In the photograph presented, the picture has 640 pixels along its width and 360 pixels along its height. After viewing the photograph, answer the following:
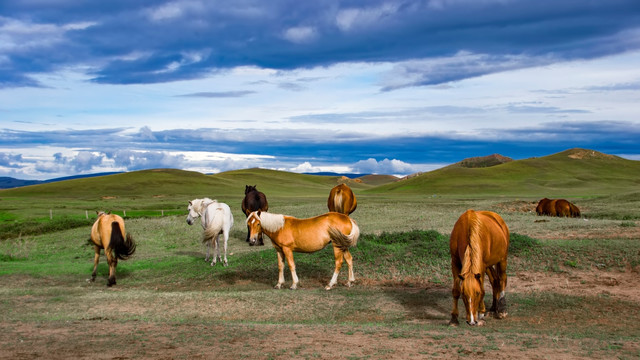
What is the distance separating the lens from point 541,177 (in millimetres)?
119562

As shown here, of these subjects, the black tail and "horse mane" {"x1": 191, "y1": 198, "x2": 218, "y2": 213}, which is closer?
the black tail

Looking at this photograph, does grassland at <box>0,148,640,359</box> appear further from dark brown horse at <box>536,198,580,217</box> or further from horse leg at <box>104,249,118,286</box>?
dark brown horse at <box>536,198,580,217</box>

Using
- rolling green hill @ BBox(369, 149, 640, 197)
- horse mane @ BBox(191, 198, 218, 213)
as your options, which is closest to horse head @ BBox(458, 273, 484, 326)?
horse mane @ BBox(191, 198, 218, 213)

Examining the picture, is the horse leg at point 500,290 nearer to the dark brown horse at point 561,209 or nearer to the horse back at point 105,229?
the horse back at point 105,229

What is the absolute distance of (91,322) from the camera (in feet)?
33.1

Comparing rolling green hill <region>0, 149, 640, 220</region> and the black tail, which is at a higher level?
the black tail

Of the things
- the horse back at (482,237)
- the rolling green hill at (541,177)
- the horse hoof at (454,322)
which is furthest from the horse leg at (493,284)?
the rolling green hill at (541,177)

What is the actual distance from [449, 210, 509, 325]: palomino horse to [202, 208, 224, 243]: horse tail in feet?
33.9

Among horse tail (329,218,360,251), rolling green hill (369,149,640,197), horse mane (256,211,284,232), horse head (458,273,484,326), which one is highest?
horse mane (256,211,284,232)

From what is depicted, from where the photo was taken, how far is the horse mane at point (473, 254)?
9.01 meters

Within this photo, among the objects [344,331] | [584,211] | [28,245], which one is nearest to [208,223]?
[344,331]

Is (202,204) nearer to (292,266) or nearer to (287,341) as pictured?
(292,266)

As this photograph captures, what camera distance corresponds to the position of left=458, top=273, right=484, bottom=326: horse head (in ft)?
29.3

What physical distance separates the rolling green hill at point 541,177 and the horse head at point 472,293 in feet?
305
